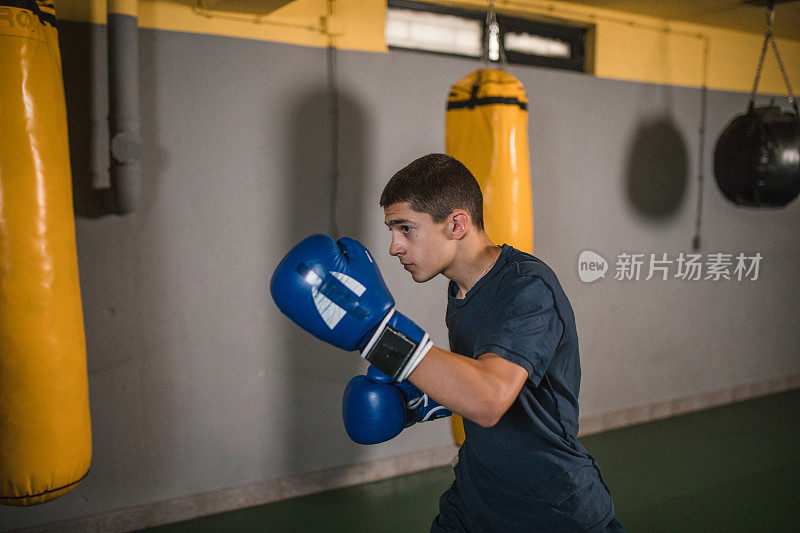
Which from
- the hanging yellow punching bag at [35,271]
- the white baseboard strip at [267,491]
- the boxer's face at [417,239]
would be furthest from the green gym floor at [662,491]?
the boxer's face at [417,239]

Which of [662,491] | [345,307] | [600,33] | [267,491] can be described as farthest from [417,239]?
[600,33]

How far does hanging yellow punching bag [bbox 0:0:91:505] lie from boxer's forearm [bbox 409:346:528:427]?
1.12m

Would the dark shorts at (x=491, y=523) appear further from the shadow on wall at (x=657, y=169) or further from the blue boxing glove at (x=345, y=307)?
the shadow on wall at (x=657, y=169)

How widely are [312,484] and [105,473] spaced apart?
99cm

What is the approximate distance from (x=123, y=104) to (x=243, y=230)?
77 cm

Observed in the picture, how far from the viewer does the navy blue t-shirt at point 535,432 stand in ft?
4.26

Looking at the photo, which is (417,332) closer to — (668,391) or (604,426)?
(604,426)

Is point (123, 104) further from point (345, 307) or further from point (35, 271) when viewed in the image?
point (345, 307)

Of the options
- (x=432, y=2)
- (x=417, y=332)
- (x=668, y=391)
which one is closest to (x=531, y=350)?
(x=417, y=332)

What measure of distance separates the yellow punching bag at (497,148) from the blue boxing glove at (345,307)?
1182 millimetres

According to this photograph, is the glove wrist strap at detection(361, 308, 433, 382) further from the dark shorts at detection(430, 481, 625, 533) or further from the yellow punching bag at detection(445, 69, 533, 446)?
the yellow punching bag at detection(445, 69, 533, 446)

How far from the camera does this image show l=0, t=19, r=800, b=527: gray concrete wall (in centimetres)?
262

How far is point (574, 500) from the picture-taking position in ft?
4.57

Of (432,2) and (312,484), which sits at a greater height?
(432,2)
